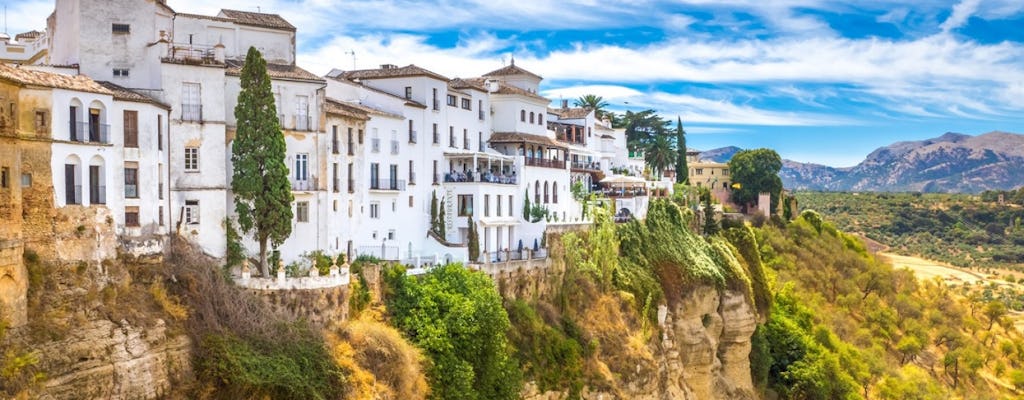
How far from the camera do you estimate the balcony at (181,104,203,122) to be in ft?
126

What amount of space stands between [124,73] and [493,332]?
17.7m

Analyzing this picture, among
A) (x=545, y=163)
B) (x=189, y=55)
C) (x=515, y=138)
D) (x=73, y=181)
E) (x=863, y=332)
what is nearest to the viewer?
(x=73, y=181)

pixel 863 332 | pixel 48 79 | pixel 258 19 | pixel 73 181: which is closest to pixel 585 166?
pixel 863 332

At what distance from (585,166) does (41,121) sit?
43.5 metres

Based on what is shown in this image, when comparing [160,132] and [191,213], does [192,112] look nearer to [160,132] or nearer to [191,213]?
[160,132]

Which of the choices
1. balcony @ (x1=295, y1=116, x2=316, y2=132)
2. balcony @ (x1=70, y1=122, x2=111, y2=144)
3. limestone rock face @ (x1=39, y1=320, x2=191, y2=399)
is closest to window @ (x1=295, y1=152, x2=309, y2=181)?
balcony @ (x1=295, y1=116, x2=316, y2=132)

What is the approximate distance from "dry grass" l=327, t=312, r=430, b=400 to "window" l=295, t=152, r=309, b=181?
6.52 metres

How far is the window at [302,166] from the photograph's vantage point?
138 feet

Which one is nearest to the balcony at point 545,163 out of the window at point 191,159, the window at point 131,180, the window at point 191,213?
the window at point 191,159

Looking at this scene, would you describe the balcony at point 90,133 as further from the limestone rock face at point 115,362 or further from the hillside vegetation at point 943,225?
the hillside vegetation at point 943,225

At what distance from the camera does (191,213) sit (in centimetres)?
3844

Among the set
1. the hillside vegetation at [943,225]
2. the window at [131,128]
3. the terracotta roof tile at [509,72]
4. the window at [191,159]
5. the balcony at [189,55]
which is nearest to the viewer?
the window at [131,128]

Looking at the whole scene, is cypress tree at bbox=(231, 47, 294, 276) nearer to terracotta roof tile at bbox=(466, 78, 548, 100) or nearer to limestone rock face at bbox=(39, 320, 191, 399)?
limestone rock face at bbox=(39, 320, 191, 399)

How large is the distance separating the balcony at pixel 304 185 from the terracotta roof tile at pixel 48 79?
30.7 feet
